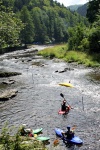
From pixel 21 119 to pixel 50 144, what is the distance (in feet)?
19.9

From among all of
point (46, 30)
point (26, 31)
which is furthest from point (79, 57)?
point (46, 30)

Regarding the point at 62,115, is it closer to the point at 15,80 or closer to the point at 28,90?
the point at 28,90

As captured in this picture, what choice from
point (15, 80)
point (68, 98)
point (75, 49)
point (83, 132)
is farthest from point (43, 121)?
point (75, 49)

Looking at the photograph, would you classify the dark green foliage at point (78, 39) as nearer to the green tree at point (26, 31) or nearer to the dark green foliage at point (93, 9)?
the dark green foliage at point (93, 9)

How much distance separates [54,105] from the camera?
1132 inches

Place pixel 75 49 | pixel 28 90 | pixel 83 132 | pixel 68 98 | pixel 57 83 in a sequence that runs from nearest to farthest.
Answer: pixel 83 132, pixel 68 98, pixel 28 90, pixel 57 83, pixel 75 49

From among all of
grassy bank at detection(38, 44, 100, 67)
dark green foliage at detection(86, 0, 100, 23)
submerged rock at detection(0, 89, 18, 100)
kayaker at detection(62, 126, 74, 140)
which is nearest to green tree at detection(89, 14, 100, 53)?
grassy bank at detection(38, 44, 100, 67)

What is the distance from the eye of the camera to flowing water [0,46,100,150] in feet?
72.4

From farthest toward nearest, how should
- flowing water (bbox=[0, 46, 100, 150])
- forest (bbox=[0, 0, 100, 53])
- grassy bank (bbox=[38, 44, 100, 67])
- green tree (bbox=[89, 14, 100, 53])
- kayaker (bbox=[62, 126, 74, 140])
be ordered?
green tree (bbox=[89, 14, 100, 53]), grassy bank (bbox=[38, 44, 100, 67]), flowing water (bbox=[0, 46, 100, 150]), kayaker (bbox=[62, 126, 74, 140]), forest (bbox=[0, 0, 100, 53])

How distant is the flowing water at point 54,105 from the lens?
22073 mm

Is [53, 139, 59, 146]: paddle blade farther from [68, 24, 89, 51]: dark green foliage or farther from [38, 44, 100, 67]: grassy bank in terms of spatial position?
[68, 24, 89, 51]: dark green foliage

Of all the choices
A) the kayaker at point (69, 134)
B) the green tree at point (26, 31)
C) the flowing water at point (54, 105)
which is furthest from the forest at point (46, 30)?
the kayaker at point (69, 134)

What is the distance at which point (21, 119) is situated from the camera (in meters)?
24.9

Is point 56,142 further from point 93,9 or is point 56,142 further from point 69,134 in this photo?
point 93,9
